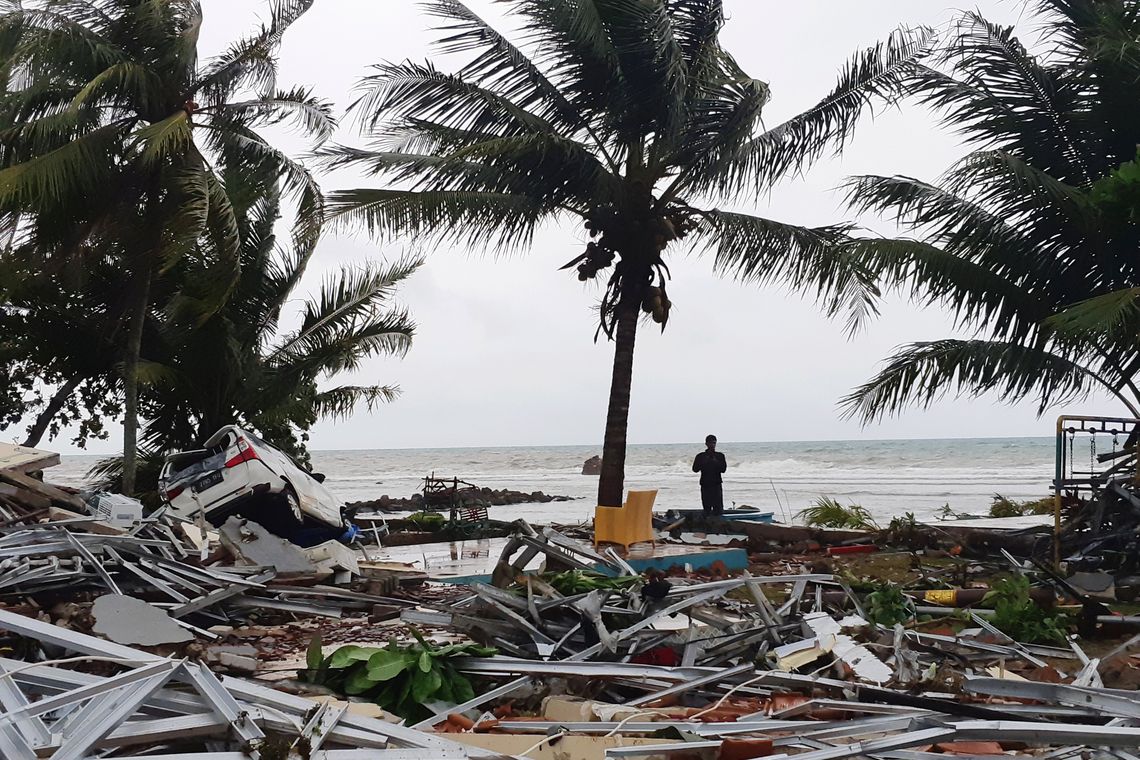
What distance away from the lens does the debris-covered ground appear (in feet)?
12.2

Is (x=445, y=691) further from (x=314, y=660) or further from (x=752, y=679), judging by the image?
(x=752, y=679)

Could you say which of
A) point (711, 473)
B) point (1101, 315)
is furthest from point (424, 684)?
point (711, 473)

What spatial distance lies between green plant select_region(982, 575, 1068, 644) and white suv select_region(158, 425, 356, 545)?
22.3 ft

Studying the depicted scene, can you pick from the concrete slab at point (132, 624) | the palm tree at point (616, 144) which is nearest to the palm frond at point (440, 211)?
the palm tree at point (616, 144)

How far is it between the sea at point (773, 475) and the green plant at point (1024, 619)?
43.3ft

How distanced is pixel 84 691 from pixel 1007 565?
368 inches

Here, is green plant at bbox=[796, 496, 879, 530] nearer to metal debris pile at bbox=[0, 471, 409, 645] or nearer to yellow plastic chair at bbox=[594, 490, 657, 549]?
yellow plastic chair at bbox=[594, 490, 657, 549]

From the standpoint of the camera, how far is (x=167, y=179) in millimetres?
14633

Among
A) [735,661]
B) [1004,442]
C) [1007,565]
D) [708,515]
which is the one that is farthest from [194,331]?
[1004,442]

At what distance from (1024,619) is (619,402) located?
25.8ft

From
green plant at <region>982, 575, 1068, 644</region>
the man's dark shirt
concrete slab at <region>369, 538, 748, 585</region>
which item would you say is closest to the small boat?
the man's dark shirt

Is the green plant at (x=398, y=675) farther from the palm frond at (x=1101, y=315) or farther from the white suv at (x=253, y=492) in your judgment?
the palm frond at (x=1101, y=315)

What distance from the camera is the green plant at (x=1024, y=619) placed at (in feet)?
21.8

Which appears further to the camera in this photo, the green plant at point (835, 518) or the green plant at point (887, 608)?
the green plant at point (835, 518)
